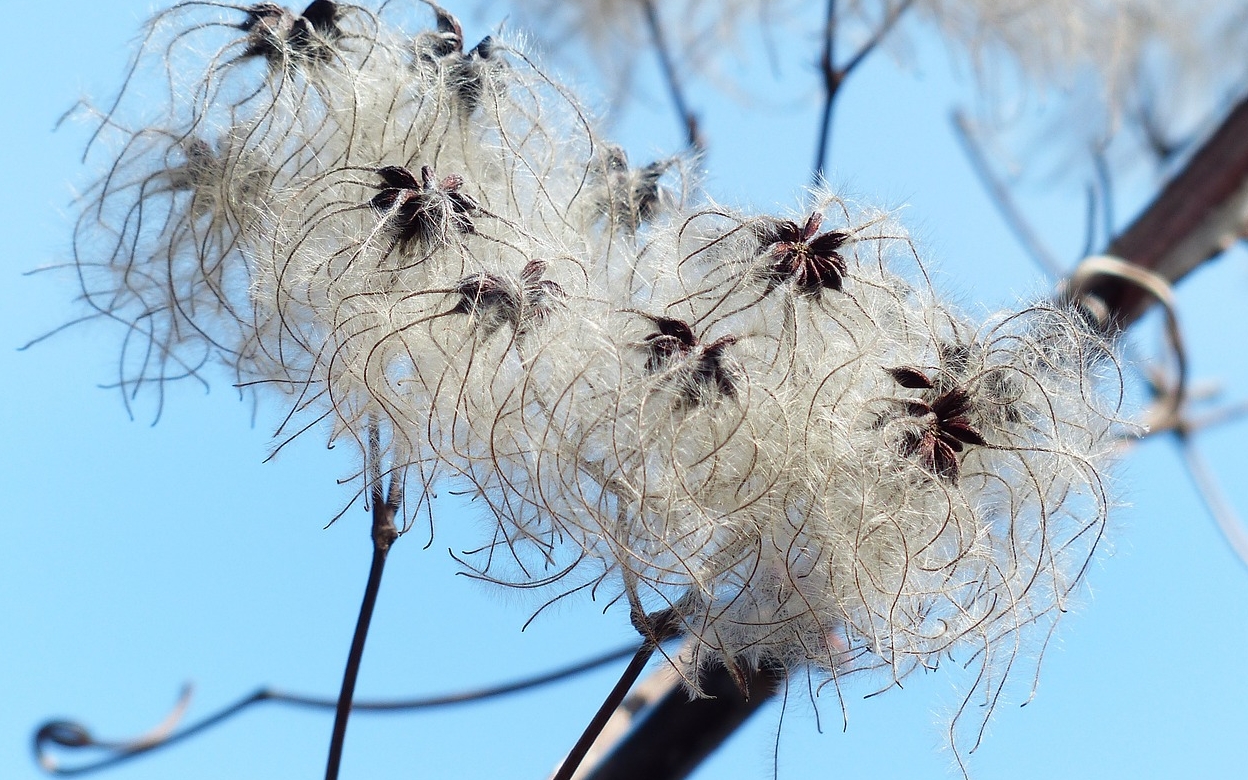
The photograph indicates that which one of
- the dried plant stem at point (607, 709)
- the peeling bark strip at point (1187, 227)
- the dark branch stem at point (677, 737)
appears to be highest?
the peeling bark strip at point (1187, 227)

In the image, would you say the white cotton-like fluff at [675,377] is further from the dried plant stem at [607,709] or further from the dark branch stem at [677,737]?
the dark branch stem at [677,737]

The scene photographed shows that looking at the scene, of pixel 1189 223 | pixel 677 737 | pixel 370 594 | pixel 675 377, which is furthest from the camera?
pixel 1189 223

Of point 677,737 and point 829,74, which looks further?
point 829,74

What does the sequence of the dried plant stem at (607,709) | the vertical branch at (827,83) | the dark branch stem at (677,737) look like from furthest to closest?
the vertical branch at (827,83) < the dark branch stem at (677,737) < the dried plant stem at (607,709)

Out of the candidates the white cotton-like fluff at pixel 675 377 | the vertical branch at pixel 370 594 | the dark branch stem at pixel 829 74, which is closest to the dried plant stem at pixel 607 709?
the white cotton-like fluff at pixel 675 377

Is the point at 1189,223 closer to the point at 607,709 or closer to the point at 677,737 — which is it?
the point at 677,737

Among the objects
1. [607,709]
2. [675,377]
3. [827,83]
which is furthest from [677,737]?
[827,83]
